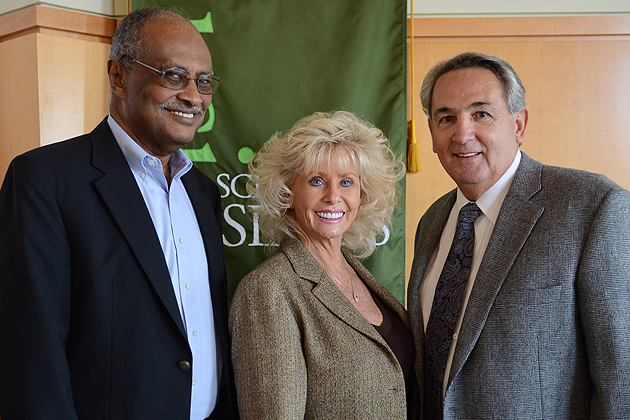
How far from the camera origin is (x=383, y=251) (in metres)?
2.54

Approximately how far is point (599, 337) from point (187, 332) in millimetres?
1132

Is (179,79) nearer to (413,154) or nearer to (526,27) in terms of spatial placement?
(413,154)

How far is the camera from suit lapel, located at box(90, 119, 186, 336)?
57.4 inches

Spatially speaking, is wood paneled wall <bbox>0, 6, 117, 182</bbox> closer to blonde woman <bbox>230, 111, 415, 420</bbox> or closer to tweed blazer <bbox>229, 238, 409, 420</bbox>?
blonde woman <bbox>230, 111, 415, 420</bbox>

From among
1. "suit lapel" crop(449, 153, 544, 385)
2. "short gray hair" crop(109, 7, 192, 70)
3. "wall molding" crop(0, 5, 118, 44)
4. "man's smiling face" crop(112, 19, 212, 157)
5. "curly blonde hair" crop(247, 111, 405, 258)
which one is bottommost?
"suit lapel" crop(449, 153, 544, 385)

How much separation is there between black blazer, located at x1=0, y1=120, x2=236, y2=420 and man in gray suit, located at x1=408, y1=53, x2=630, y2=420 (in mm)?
823

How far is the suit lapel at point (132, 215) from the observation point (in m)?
1.46

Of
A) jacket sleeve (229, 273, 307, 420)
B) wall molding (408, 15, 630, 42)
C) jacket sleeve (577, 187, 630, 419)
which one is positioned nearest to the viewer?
jacket sleeve (577, 187, 630, 419)

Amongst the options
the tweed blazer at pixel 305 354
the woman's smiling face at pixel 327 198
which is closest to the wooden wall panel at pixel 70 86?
the woman's smiling face at pixel 327 198

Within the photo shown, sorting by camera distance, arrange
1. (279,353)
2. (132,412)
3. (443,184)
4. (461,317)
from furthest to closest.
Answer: (443,184), (461,317), (279,353), (132,412)

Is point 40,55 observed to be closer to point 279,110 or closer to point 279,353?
point 279,110

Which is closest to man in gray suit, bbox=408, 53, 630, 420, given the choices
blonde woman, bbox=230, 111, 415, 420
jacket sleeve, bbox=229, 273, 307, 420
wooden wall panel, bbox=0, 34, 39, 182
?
blonde woman, bbox=230, 111, 415, 420

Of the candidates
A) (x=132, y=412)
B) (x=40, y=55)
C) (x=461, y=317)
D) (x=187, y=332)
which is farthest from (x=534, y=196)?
(x=40, y=55)

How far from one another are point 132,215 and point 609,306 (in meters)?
1.29
